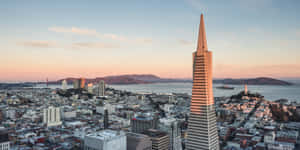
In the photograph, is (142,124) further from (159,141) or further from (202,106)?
(202,106)

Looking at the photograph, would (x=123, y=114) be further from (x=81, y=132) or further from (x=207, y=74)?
(x=207, y=74)

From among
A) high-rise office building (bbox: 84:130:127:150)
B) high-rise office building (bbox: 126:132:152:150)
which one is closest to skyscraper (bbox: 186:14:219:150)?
high-rise office building (bbox: 126:132:152:150)

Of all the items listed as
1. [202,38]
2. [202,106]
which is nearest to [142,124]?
[202,106]

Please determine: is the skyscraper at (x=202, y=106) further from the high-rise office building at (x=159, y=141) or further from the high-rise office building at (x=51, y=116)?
the high-rise office building at (x=51, y=116)

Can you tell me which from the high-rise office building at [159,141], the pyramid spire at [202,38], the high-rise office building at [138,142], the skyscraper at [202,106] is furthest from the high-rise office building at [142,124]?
the pyramid spire at [202,38]

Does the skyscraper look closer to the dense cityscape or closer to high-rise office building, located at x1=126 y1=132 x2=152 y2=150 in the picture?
the dense cityscape

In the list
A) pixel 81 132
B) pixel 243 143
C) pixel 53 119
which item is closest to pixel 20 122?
pixel 53 119
